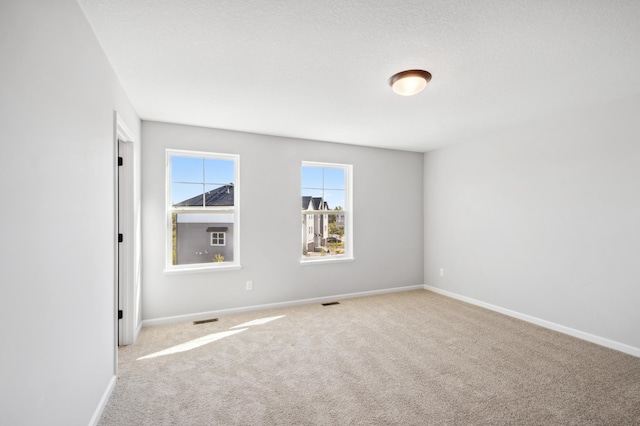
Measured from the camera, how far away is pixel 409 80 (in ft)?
7.98

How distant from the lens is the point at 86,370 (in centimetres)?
180

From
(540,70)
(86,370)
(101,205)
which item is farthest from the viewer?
(540,70)

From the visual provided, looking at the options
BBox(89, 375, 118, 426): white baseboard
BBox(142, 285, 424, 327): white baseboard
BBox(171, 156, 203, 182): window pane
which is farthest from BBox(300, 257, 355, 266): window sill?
BBox(89, 375, 118, 426): white baseboard

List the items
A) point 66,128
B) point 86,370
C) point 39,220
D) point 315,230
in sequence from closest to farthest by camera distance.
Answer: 1. point 39,220
2. point 66,128
3. point 86,370
4. point 315,230

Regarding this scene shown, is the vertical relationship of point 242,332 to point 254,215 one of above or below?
below

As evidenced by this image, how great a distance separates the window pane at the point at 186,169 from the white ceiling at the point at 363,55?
24.8 inches

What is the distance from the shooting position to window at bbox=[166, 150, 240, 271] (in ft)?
12.9

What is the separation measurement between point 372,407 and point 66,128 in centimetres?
254

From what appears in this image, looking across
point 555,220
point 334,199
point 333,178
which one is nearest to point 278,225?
point 334,199

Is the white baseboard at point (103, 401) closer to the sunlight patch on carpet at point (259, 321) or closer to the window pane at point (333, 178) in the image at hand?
the sunlight patch on carpet at point (259, 321)

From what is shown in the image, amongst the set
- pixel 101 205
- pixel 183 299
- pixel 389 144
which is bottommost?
pixel 183 299

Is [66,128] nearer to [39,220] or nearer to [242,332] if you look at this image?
[39,220]

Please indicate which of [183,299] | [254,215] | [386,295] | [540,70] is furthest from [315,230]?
[540,70]

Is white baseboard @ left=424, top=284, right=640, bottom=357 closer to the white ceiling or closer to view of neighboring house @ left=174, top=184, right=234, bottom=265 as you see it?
the white ceiling
